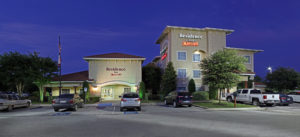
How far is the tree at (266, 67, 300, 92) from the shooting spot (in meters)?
33.5

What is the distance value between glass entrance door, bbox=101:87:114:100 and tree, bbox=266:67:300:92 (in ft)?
92.8

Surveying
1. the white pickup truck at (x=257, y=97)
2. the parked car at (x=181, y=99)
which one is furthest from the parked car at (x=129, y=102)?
the white pickup truck at (x=257, y=97)

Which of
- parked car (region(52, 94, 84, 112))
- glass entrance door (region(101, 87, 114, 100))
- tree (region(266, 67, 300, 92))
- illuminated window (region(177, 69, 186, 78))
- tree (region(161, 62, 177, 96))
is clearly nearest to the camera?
parked car (region(52, 94, 84, 112))

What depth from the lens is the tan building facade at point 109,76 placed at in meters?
30.0

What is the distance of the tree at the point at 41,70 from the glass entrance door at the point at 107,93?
761 centimetres

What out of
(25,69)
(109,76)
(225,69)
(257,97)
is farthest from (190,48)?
(25,69)

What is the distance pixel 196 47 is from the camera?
3262 cm

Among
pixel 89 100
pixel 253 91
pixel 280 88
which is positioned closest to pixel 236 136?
pixel 253 91

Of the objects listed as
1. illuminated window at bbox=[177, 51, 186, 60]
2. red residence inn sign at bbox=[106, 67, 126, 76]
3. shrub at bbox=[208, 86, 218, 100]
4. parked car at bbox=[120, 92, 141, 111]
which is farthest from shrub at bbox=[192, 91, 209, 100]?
parked car at bbox=[120, 92, 141, 111]

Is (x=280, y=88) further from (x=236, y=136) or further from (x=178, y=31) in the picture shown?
(x=236, y=136)

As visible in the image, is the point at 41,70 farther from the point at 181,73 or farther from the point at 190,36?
the point at 190,36

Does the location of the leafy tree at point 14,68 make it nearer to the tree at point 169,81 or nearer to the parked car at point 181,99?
the tree at point 169,81

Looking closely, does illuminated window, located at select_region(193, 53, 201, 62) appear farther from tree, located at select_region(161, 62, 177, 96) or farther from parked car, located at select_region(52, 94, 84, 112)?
parked car, located at select_region(52, 94, 84, 112)

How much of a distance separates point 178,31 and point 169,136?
26359 mm
